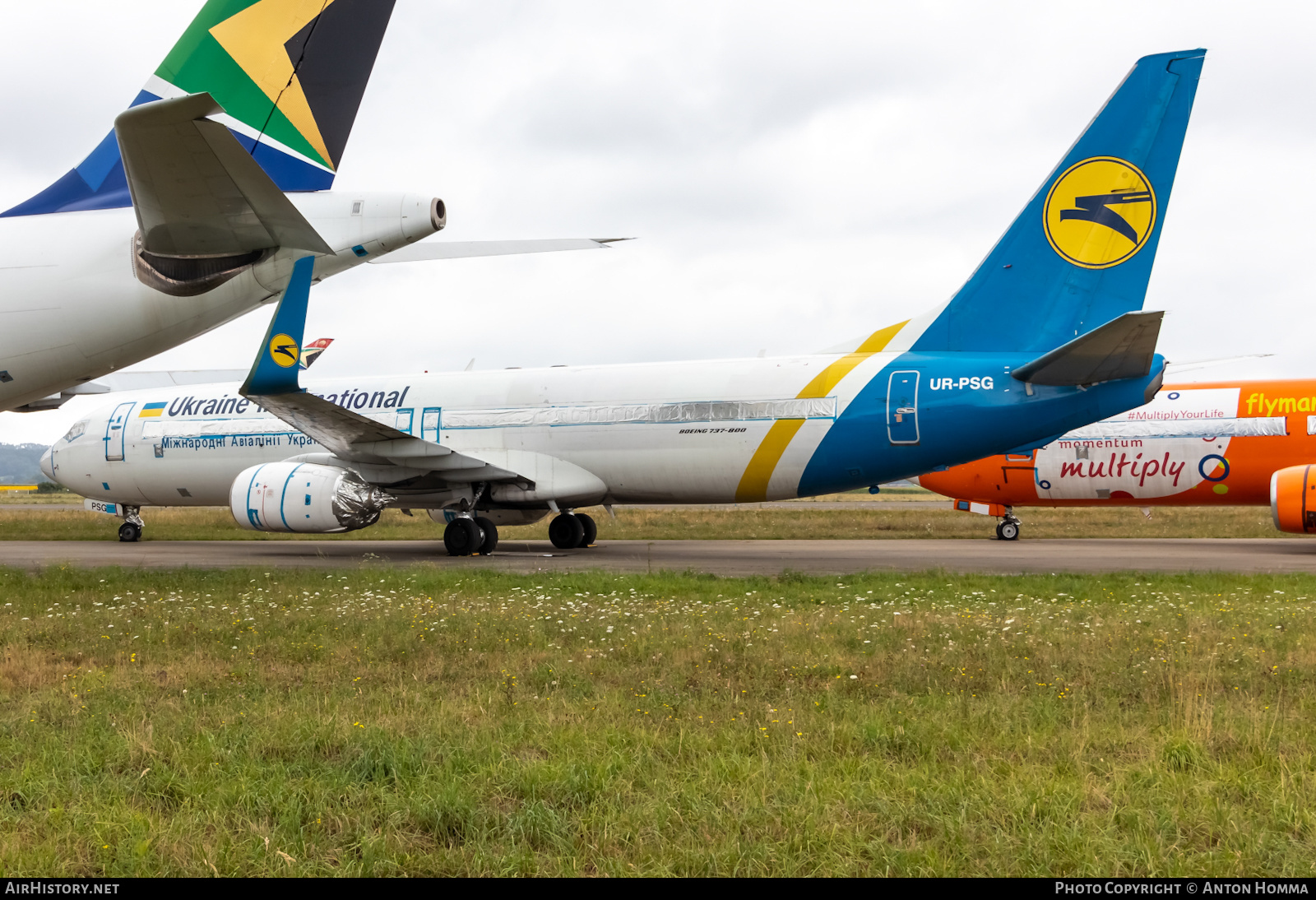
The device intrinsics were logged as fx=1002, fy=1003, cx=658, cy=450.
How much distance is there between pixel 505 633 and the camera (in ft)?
24.7

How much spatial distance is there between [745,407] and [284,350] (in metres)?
7.12

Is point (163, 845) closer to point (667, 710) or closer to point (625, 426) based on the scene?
point (667, 710)

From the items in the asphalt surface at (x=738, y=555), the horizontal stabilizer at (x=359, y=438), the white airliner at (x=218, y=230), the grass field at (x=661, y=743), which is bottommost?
the asphalt surface at (x=738, y=555)

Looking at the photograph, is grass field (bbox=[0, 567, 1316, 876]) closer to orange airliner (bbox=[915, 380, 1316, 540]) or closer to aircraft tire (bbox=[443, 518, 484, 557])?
aircraft tire (bbox=[443, 518, 484, 557])

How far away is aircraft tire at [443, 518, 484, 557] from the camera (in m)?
16.5

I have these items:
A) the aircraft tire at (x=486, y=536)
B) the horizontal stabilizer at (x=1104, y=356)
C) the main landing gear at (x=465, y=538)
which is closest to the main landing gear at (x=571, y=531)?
the aircraft tire at (x=486, y=536)

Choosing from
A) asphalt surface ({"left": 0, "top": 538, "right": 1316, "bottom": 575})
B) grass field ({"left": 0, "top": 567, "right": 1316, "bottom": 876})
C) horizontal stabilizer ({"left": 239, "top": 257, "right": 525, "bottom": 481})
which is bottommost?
asphalt surface ({"left": 0, "top": 538, "right": 1316, "bottom": 575})

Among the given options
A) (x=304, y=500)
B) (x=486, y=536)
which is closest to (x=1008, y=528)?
(x=486, y=536)

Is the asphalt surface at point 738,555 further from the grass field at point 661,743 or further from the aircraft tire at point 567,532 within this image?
the grass field at point 661,743

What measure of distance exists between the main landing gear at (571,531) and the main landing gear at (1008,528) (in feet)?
28.3

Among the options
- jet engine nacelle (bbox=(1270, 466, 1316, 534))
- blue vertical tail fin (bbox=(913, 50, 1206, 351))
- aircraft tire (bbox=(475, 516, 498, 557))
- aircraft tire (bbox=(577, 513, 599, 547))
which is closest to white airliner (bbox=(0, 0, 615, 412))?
blue vertical tail fin (bbox=(913, 50, 1206, 351))

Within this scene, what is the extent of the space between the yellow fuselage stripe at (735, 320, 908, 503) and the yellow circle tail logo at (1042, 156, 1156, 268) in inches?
101

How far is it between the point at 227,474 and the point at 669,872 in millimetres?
17973

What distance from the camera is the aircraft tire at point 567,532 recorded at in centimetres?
1845
